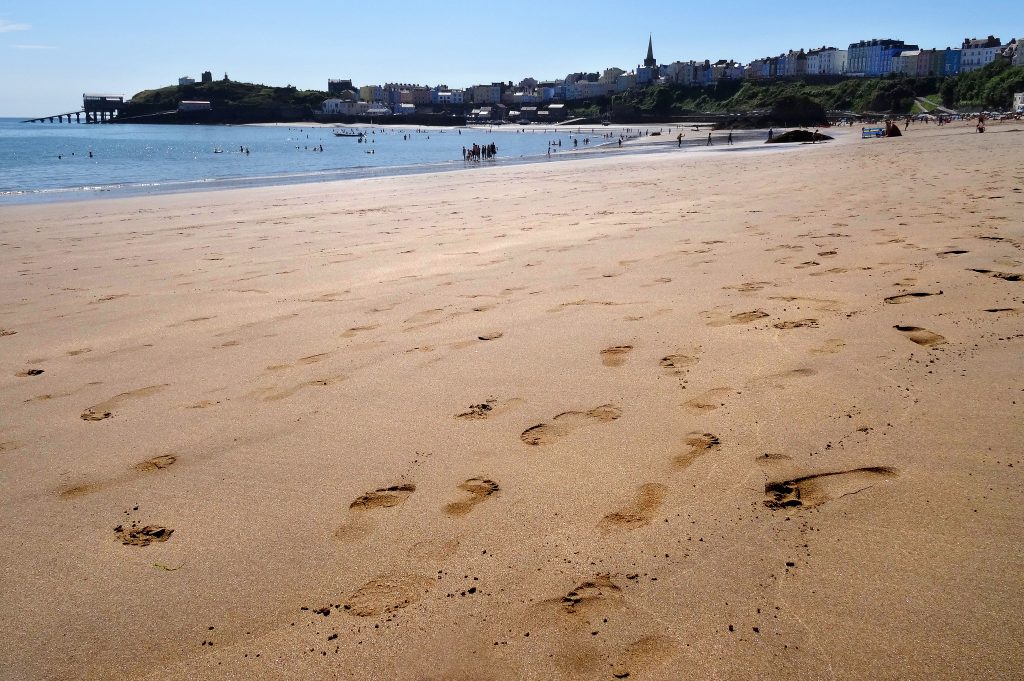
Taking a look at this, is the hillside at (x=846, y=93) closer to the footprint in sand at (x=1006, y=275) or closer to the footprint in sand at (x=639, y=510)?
the footprint in sand at (x=1006, y=275)

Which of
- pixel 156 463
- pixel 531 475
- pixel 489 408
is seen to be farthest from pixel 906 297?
pixel 156 463

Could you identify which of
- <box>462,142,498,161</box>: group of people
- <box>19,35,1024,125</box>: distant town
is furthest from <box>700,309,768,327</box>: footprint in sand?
<box>19,35,1024,125</box>: distant town

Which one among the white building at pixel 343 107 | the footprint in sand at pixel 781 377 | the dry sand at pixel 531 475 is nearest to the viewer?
the dry sand at pixel 531 475

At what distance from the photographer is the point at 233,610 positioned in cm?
178

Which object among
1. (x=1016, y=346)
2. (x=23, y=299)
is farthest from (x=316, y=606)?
(x=23, y=299)

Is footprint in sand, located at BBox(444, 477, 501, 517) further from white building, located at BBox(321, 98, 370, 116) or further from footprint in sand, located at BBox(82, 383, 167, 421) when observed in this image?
white building, located at BBox(321, 98, 370, 116)

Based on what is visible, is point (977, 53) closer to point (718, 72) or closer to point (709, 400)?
point (718, 72)

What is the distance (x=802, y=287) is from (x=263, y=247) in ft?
20.3

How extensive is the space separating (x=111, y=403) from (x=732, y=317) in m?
3.52

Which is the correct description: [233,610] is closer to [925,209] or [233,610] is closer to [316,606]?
[316,606]

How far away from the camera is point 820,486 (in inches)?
84.7

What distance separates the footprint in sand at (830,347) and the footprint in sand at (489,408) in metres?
1.62

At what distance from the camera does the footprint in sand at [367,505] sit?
2082 millimetres

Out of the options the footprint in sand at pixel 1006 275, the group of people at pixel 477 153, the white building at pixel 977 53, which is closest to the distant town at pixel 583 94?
the white building at pixel 977 53
